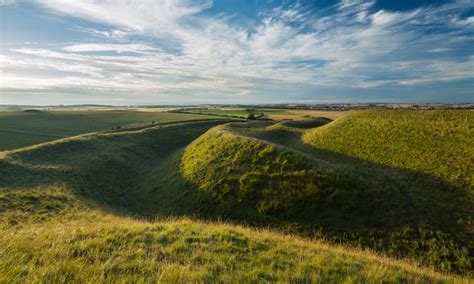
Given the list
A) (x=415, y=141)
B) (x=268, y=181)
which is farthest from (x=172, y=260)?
(x=415, y=141)

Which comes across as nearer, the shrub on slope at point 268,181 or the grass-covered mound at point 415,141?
the shrub on slope at point 268,181

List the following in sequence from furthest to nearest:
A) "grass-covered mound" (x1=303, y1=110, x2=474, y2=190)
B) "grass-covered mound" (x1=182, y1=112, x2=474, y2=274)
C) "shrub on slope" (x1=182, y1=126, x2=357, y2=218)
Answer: "grass-covered mound" (x1=303, y1=110, x2=474, y2=190)
"shrub on slope" (x1=182, y1=126, x2=357, y2=218)
"grass-covered mound" (x1=182, y1=112, x2=474, y2=274)

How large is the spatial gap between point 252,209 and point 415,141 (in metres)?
22.8

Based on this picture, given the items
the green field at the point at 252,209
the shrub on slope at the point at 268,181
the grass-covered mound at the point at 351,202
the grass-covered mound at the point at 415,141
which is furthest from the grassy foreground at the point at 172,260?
the grass-covered mound at the point at 415,141

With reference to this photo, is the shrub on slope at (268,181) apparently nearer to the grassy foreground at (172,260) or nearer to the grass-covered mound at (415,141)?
the grassy foreground at (172,260)

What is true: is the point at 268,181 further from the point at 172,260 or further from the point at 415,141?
the point at 415,141

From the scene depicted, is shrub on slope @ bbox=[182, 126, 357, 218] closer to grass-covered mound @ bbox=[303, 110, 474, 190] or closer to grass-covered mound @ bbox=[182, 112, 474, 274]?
grass-covered mound @ bbox=[182, 112, 474, 274]

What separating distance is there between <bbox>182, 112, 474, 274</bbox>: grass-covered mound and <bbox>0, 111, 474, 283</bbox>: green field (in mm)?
101

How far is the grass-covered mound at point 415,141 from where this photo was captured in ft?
73.9

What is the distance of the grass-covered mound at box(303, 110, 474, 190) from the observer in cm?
2252

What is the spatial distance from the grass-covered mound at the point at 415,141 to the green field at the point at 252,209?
0.22 meters

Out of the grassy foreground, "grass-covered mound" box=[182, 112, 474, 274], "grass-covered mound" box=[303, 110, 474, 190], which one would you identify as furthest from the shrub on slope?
"grass-covered mound" box=[303, 110, 474, 190]

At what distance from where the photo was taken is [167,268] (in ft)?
20.9

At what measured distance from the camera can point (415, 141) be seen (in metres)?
28.6
